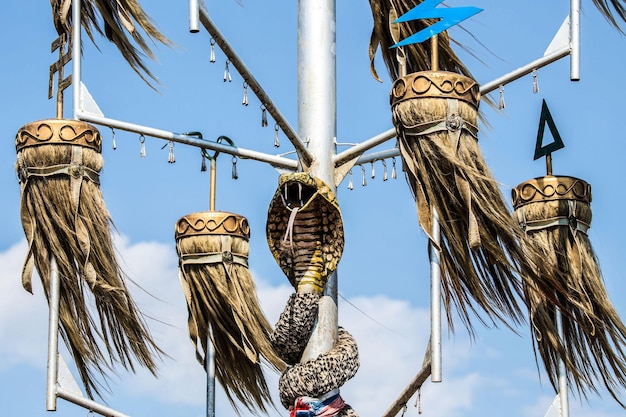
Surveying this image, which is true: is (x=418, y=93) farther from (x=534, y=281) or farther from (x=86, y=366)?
(x=86, y=366)

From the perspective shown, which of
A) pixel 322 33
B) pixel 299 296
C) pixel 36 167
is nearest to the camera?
pixel 299 296

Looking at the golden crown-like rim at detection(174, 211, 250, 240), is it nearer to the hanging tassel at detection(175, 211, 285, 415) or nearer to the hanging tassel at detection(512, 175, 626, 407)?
the hanging tassel at detection(175, 211, 285, 415)

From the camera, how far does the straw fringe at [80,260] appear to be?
845 cm

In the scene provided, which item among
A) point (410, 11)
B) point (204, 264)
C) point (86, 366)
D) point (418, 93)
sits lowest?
point (86, 366)

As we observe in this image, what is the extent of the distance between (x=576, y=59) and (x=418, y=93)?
74cm

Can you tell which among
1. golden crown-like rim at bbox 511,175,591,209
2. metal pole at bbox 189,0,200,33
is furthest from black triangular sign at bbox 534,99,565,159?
metal pole at bbox 189,0,200,33

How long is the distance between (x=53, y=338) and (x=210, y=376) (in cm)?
86

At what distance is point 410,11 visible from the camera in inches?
301

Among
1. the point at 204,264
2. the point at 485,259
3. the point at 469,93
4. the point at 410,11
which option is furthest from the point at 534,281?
the point at 204,264

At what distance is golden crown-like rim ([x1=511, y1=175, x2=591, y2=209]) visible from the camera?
8.23 meters

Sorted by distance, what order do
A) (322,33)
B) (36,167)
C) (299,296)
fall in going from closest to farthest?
(299,296)
(322,33)
(36,167)

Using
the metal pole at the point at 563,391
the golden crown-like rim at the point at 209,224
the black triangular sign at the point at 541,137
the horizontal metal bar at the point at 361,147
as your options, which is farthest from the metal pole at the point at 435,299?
the golden crown-like rim at the point at 209,224

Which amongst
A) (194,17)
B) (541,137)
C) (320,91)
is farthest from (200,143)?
(541,137)

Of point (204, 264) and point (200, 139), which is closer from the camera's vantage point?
point (200, 139)
